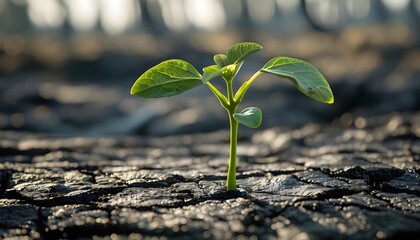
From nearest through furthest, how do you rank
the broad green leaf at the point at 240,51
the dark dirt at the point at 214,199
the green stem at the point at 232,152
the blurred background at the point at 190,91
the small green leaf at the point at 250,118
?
the dark dirt at the point at 214,199 < the small green leaf at the point at 250,118 < the broad green leaf at the point at 240,51 < the green stem at the point at 232,152 < the blurred background at the point at 190,91

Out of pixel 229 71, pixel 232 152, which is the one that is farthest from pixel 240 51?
pixel 232 152

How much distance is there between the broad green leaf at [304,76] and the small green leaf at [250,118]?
7.5 inches

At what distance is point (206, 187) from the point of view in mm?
2398

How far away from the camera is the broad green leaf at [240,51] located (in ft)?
6.75

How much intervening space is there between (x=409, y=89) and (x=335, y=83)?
2254 millimetres

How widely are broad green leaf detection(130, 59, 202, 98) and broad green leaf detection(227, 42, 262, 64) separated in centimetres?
18

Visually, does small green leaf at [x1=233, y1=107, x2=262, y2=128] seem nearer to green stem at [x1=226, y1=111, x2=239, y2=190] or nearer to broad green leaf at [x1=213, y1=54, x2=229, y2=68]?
green stem at [x1=226, y1=111, x2=239, y2=190]

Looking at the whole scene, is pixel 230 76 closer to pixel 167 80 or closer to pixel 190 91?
pixel 167 80

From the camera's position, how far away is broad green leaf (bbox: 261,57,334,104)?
74.8 inches

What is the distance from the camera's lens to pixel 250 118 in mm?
1945

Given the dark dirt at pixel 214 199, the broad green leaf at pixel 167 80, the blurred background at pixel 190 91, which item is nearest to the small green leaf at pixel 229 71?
the broad green leaf at pixel 167 80

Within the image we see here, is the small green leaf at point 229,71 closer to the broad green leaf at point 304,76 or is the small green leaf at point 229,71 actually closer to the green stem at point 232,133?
the green stem at point 232,133

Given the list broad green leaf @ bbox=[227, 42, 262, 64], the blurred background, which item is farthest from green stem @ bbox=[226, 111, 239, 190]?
the blurred background

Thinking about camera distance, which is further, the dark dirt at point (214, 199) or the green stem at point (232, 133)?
the green stem at point (232, 133)
